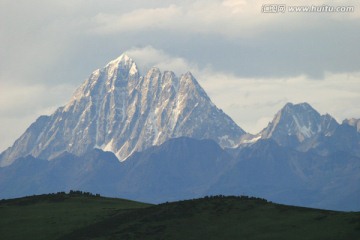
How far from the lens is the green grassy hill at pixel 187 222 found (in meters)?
100

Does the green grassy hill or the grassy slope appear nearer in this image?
the green grassy hill

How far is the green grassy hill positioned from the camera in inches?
3957

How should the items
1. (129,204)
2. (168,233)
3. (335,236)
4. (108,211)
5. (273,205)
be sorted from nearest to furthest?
1. (335,236)
2. (168,233)
3. (273,205)
4. (108,211)
5. (129,204)

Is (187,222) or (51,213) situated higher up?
(51,213)

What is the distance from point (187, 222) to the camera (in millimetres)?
110062

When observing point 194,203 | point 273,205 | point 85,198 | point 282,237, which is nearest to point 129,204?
point 85,198

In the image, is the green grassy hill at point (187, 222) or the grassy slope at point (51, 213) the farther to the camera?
the grassy slope at point (51, 213)

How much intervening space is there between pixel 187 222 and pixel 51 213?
2335 centimetres

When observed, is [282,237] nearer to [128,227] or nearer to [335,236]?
[335,236]

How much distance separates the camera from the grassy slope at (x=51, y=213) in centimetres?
11381

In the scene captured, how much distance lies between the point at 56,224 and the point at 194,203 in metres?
16.9

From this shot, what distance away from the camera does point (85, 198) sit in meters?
140

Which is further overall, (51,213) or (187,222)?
(51,213)

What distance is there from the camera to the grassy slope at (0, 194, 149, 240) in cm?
11381
